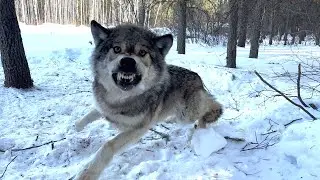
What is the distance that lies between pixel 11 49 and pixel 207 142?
16.9ft

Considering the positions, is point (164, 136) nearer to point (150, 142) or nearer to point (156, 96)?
point (150, 142)

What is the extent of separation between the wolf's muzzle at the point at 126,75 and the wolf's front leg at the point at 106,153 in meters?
0.58

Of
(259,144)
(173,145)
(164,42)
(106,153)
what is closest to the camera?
(106,153)

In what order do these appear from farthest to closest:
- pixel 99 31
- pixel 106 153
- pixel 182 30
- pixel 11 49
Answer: pixel 182 30, pixel 11 49, pixel 99 31, pixel 106 153

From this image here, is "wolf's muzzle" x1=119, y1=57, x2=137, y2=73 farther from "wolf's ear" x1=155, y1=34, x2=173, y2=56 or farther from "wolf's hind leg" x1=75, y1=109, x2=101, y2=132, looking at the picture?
"wolf's hind leg" x1=75, y1=109, x2=101, y2=132

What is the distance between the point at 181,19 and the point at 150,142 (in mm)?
15658

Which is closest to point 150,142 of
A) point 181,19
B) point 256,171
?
point 256,171

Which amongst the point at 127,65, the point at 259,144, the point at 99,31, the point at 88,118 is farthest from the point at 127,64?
the point at 259,144

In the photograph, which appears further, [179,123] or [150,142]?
[179,123]

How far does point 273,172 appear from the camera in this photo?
4082 mm

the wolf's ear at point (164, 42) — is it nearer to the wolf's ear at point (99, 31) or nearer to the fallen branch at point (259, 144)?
the wolf's ear at point (99, 31)

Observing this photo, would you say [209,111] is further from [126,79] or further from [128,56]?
[128,56]

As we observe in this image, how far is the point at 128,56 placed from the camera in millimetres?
3959

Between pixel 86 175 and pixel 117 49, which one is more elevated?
pixel 117 49
